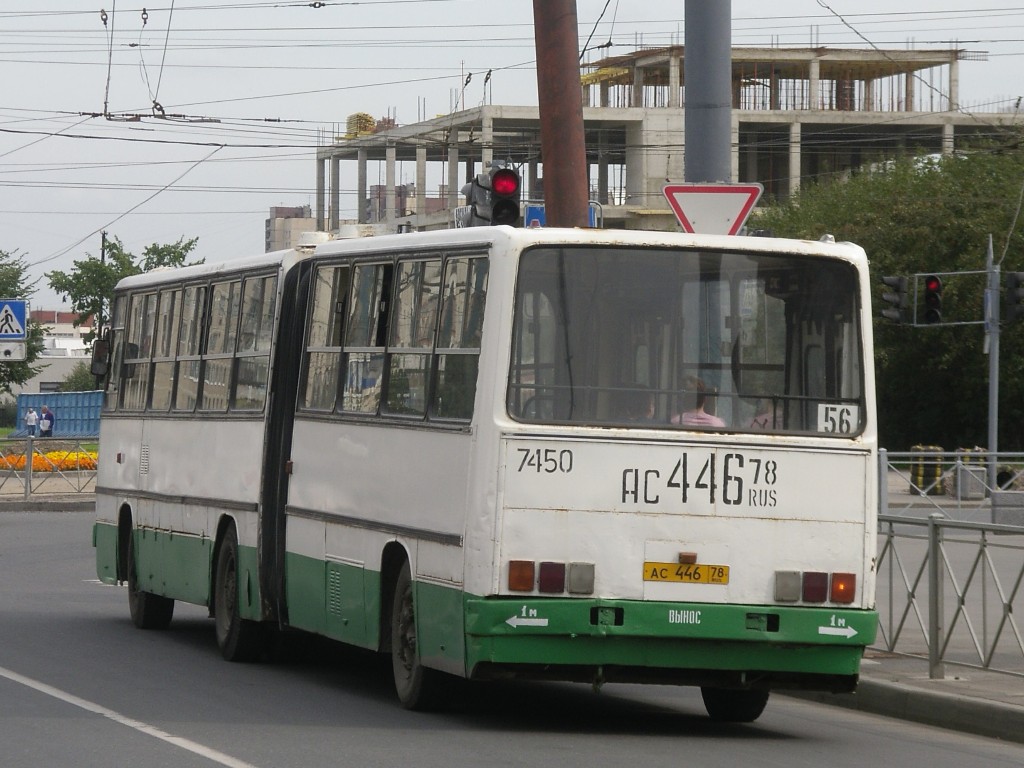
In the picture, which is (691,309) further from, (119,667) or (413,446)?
(119,667)

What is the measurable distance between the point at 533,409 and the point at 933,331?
1734 inches

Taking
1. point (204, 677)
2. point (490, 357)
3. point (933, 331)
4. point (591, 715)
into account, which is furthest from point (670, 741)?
point (933, 331)

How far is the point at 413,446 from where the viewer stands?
1165cm

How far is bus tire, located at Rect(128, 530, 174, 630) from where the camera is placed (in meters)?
17.2

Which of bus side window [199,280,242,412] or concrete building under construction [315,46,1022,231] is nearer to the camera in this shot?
bus side window [199,280,242,412]

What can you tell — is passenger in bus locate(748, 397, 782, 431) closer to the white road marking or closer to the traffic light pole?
the white road marking

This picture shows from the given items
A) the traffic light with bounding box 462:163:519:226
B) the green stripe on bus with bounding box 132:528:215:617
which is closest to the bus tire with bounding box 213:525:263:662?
the green stripe on bus with bounding box 132:528:215:617

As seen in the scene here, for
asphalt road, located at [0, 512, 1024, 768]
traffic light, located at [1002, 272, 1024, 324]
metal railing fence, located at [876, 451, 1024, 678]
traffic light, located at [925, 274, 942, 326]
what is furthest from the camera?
traffic light, located at [925, 274, 942, 326]

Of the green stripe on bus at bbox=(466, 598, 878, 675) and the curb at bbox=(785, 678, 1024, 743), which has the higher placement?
the green stripe on bus at bbox=(466, 598, 878, 675)

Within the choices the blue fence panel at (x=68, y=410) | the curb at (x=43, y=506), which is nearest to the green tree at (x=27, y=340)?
the blue fence panel at (x=68, y=410)

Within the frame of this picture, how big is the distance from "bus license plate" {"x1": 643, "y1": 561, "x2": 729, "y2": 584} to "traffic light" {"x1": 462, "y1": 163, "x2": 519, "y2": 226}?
749 centimetres

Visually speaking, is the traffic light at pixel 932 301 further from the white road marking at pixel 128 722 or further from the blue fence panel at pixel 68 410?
the blue fence panel at pixel 68 410

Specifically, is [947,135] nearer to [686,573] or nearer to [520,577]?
[686,573]

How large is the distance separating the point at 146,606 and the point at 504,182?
4.94m
